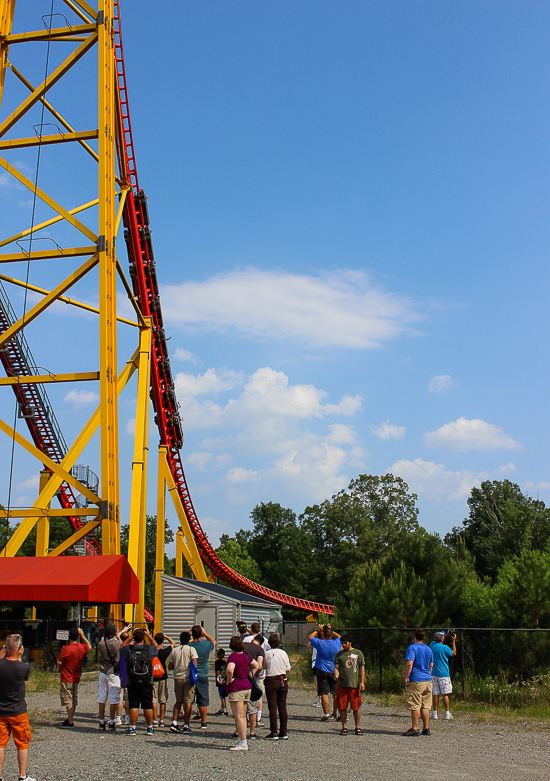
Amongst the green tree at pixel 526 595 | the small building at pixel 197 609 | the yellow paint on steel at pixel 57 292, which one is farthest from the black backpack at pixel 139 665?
the small building at pixel 197 609

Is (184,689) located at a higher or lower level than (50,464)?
lower

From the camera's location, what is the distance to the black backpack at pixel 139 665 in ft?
31.0

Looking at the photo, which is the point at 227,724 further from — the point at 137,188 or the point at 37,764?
the point at 137,188

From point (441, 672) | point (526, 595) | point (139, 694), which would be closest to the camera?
point (139, 694)

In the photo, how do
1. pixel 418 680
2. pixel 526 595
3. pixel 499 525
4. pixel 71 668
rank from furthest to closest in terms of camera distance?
pixel 499 525
pixel 526 595
pixel 418 680
pixel 71 668

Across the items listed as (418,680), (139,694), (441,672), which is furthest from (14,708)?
(441,672)

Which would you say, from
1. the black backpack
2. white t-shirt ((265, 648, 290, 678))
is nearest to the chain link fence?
white t-shirt ((265, 648, 290, 678))

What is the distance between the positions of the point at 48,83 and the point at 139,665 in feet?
56.4

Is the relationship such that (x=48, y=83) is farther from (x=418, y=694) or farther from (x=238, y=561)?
(x=238, y=561)

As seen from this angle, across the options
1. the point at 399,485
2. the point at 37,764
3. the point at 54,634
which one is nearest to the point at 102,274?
the point at 54,634

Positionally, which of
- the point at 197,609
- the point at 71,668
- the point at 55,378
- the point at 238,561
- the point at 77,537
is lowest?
the point at 71,668

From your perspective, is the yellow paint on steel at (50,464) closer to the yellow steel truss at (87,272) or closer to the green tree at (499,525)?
the yellow steel truss at (87,272)

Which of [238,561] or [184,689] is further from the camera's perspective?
[238,561]

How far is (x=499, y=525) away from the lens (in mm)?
63750
